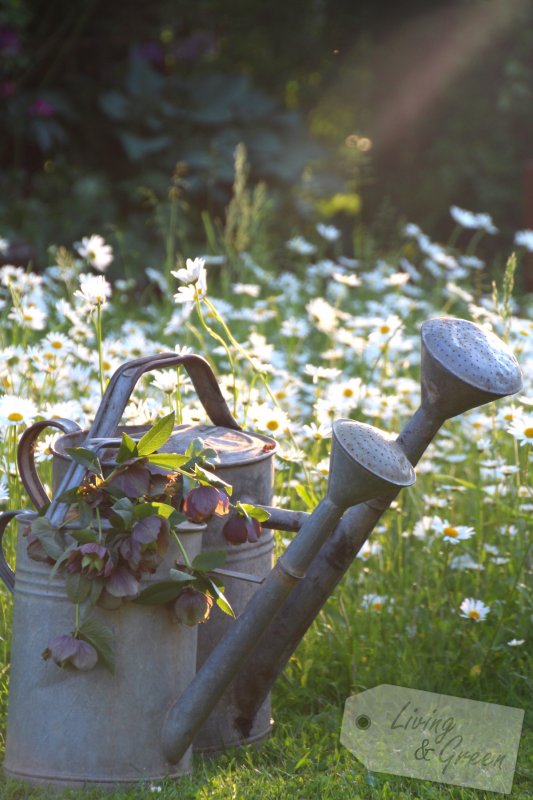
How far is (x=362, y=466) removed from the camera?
1.44 meters

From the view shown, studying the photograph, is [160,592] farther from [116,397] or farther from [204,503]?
[116,397]

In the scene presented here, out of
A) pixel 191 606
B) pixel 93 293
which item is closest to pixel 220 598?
pixel 191 606

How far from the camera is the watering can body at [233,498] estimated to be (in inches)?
67.9

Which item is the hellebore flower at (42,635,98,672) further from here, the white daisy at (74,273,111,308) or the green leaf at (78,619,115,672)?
the white daisy at (74,273,111,308)

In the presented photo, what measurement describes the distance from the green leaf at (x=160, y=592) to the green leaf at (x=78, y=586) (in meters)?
0.08

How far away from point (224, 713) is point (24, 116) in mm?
5015

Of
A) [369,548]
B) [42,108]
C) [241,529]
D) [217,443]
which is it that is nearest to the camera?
[241,529]

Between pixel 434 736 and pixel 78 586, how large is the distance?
70cm

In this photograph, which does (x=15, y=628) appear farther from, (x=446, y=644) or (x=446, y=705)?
(x=446, y=644)

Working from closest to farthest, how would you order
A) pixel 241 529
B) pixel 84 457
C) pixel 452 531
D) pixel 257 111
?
pixel 84 457, pixel 241 529, pixel 452 531, pixel 257 111

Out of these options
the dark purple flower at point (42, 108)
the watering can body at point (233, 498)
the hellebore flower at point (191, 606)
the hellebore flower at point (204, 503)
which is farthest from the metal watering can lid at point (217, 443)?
the dark purple flower at point (42, 108)

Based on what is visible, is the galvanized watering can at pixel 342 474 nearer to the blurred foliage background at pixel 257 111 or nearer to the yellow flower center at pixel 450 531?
the yellow flower center at pixel 450 531

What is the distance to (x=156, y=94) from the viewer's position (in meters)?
6.18

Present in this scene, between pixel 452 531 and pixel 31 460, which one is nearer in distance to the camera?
pixel 31 460
